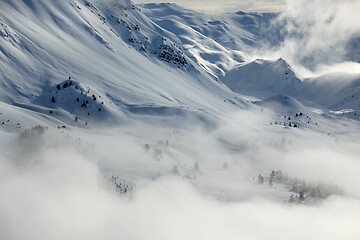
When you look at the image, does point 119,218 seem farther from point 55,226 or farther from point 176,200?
point 176,200

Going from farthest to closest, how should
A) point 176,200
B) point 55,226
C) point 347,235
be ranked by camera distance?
point 347,235
point 176,200
point 55,226

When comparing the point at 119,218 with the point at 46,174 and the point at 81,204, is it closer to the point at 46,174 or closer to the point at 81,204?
the point at 81,204

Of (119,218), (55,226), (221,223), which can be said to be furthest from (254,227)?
(55,226)

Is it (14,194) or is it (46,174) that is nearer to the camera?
(14,194)

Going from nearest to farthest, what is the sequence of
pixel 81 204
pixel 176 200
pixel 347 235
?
pixel 81 204
pixel 176 200
pixel 347 235

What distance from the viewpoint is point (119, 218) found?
14675cm

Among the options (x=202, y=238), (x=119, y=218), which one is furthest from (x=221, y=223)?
(x=119, y=218)

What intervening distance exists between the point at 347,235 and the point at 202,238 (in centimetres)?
5530

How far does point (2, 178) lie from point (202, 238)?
58421 mm

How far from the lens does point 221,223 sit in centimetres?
16188

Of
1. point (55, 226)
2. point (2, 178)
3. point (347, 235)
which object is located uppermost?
point (347, 235)

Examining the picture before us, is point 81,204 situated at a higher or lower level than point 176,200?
lower

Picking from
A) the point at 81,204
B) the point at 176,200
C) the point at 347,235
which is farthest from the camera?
the point at 347,235

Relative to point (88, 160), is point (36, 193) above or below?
below
